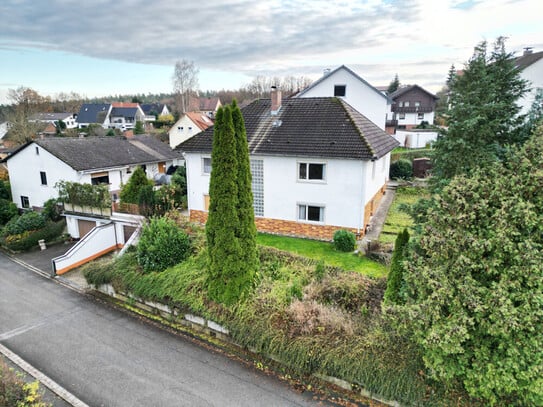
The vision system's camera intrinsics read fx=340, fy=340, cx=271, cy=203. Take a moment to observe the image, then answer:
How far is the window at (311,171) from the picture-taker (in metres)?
17.8

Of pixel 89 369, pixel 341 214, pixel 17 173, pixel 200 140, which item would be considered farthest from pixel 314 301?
pixel 17 173

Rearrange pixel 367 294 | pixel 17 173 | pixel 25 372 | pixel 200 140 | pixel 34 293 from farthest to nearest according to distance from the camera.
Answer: pixel 17 173 → pixel 200 140 → pixel 34 293 → pixel 367 294 → pixel 25 372

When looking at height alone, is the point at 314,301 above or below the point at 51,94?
below

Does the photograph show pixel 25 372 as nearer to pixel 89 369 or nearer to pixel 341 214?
pixel 89 369

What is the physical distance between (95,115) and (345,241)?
8462 cm

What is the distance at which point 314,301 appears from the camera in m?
10.3

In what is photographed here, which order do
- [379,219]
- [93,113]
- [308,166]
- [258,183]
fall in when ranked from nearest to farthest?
[308,166] → [258,183] → [379,219] → [93,113]

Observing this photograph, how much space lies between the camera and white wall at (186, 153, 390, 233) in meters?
17.1

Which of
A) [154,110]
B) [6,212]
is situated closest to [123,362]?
[6,212]

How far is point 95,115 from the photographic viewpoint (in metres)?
83.1

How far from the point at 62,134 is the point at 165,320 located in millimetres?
53996

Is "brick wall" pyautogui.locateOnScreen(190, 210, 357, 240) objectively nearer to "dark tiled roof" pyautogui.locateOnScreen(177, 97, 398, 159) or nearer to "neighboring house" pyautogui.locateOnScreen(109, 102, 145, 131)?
"dark tiled roof" pyautogui.locateOnScreen(177, 97, 398, 159)

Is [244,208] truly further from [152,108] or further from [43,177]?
[152,108]

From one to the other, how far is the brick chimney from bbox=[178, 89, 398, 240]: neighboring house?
2.3 inches
